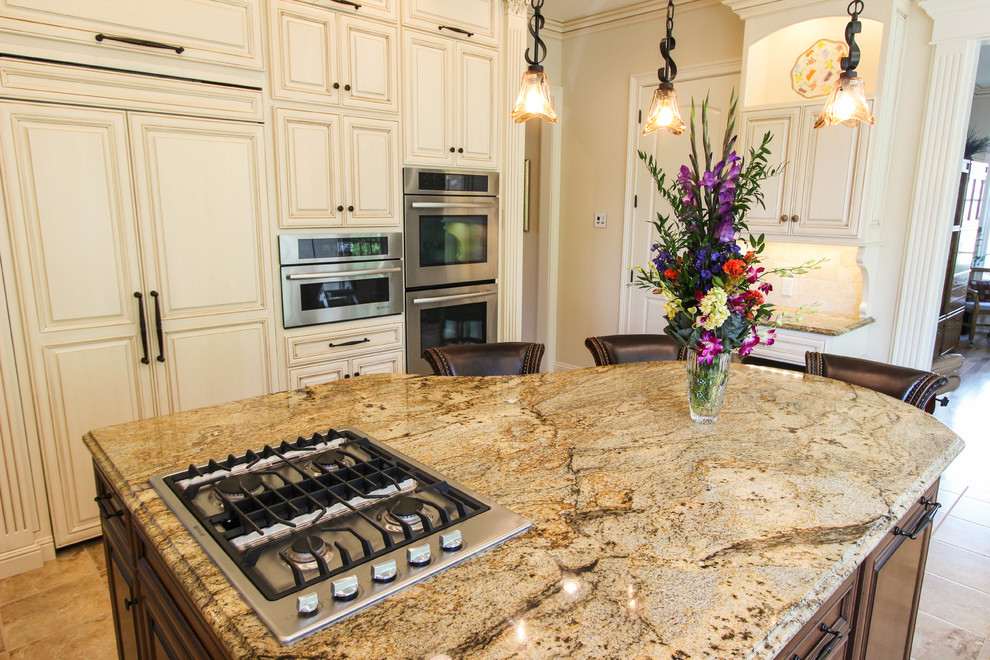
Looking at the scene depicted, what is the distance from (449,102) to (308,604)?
2999 millimetres

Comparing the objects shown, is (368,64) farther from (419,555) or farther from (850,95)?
(419,555)

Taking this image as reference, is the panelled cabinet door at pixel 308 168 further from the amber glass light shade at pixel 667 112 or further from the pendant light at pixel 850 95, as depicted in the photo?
the pendant light at pixel 850 95

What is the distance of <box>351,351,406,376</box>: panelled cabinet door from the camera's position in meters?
3.24

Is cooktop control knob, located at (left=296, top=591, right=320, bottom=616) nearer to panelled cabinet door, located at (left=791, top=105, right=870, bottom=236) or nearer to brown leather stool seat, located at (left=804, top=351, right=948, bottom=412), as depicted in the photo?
brown leather stool seat, located at (left=804, top=351, right=948, bottom=412)

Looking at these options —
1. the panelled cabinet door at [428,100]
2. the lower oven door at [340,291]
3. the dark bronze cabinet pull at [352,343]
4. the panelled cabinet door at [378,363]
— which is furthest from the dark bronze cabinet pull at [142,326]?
the panelled cabinet door at [428,100]

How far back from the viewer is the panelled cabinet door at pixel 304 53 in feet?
9.07

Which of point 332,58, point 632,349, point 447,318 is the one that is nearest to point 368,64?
point 332,58

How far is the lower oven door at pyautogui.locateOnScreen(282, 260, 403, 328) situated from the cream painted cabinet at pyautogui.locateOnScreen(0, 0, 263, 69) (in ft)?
3.16

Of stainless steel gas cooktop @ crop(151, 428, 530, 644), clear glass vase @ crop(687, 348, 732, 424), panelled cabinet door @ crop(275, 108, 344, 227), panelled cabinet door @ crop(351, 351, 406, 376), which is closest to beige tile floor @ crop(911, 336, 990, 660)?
clear glass vase @ crop(687, 348, 732, 424)

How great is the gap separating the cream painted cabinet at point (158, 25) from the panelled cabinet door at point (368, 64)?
0.42 m

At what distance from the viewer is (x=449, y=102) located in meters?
3.38

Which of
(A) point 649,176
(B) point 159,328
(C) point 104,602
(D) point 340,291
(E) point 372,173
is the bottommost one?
(C) point 104,602

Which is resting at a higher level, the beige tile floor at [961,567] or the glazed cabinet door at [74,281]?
the glazed cabinet door at [74,281]

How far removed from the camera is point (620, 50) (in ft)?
15.0
